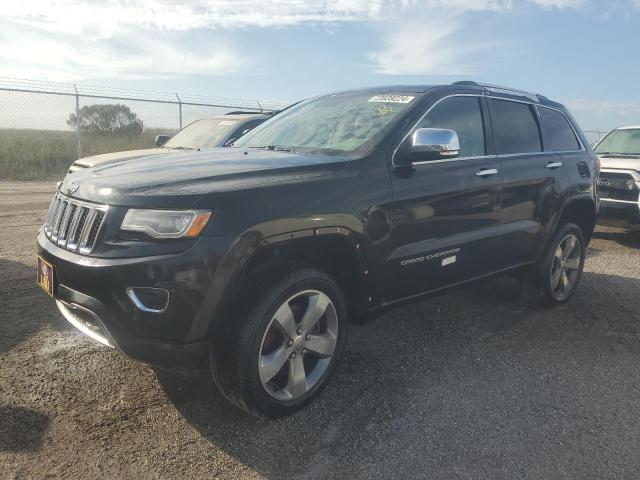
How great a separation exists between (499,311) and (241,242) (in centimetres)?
304

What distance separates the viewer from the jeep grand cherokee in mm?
2422

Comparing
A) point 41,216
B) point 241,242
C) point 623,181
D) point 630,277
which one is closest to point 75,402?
point 241,242

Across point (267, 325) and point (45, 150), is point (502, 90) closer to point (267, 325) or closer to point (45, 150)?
point (267, 325)

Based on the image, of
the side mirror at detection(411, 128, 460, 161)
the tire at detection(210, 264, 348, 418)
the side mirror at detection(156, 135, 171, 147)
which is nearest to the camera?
the tire at detection(210, 264, 348, 418)

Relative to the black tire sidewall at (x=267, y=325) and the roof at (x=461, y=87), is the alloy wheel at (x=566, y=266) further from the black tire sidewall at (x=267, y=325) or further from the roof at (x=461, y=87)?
the black tire sidewall at (x=267, y=325)

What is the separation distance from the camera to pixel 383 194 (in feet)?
10.2

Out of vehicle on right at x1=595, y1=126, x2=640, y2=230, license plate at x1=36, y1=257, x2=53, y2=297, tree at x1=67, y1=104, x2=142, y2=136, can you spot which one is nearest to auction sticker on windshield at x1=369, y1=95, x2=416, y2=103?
license plate at x1=36, y1=257, x2=53, y2=297

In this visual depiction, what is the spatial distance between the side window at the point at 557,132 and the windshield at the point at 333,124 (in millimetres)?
1787

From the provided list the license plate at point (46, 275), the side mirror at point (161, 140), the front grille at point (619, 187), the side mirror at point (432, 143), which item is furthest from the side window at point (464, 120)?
the side mirror at point (161, 140)

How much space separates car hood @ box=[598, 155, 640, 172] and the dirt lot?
4368mm

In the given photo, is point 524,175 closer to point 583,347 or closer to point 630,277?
point 583,347

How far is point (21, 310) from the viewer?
163 inches

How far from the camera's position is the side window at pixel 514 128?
416 centimetres

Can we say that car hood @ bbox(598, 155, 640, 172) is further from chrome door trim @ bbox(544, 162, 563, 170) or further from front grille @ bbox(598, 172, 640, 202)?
chrome door trim @ bbox(544, 162, 563, 170)
